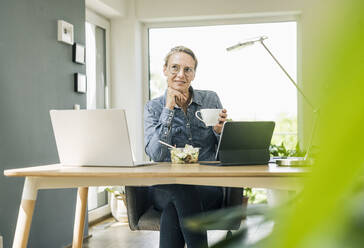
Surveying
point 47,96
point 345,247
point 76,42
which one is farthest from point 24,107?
point 345,247

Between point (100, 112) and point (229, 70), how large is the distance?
350cm

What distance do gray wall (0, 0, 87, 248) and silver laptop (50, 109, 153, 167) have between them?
1041mm

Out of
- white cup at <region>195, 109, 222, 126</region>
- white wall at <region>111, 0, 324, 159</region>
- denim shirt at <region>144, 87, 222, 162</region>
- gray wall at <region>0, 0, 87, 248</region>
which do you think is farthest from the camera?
white wall at <region>111, 0, 324, 159</region>

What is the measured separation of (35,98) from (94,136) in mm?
1485

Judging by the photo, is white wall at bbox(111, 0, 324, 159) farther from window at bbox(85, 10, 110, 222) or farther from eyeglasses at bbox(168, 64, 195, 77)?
eyeglasses at bbox(168, 64, 195, 77)

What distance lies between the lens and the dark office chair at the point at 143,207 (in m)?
2.35

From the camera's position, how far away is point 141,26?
541cm

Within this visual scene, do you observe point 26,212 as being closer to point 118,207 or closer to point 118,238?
point 118,238

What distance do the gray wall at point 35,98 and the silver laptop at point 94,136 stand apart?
1.04 metres

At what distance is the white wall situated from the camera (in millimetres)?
4996

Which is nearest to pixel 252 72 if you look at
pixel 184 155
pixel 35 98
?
pixel 35 98

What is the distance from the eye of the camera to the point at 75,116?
76.7 inches

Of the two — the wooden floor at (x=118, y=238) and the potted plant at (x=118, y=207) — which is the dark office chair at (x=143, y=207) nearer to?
the wooden floor at (x=118, y=238)

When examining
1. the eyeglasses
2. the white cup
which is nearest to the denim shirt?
the eyeglasses
